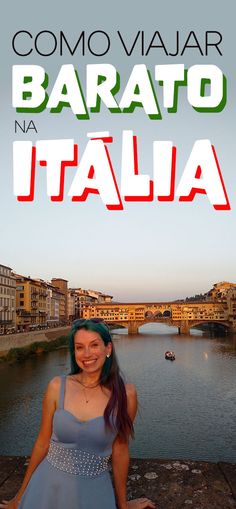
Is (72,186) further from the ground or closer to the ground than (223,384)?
further from the ground

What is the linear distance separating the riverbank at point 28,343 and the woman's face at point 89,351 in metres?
44.5

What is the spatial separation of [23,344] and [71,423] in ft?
172

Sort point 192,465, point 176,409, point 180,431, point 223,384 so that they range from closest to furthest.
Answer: point 192,465
point 180,431
point 176,409
point 223,384

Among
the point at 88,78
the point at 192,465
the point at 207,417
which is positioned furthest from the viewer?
the point at 207,417

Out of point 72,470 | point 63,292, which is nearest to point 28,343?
point 72,470

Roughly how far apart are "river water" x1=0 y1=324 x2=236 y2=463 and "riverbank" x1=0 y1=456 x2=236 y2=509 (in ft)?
53.3

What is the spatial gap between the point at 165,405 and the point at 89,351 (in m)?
27.4

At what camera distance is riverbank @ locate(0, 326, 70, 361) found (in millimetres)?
46188

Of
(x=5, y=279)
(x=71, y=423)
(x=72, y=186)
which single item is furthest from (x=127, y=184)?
(x=5, y=279)

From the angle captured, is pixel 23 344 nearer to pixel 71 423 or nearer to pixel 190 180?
pixel 190 180

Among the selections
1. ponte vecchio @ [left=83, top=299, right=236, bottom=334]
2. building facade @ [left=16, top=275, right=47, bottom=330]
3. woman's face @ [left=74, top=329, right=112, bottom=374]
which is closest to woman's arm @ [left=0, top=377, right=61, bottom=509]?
woman's face @ [left=74, top=329, right=112, bottom=374]

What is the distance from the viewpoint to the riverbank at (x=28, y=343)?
46188mm

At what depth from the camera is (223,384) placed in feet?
119

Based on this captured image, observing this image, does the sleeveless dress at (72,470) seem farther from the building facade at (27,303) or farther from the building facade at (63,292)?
the building facade at (63,292)
